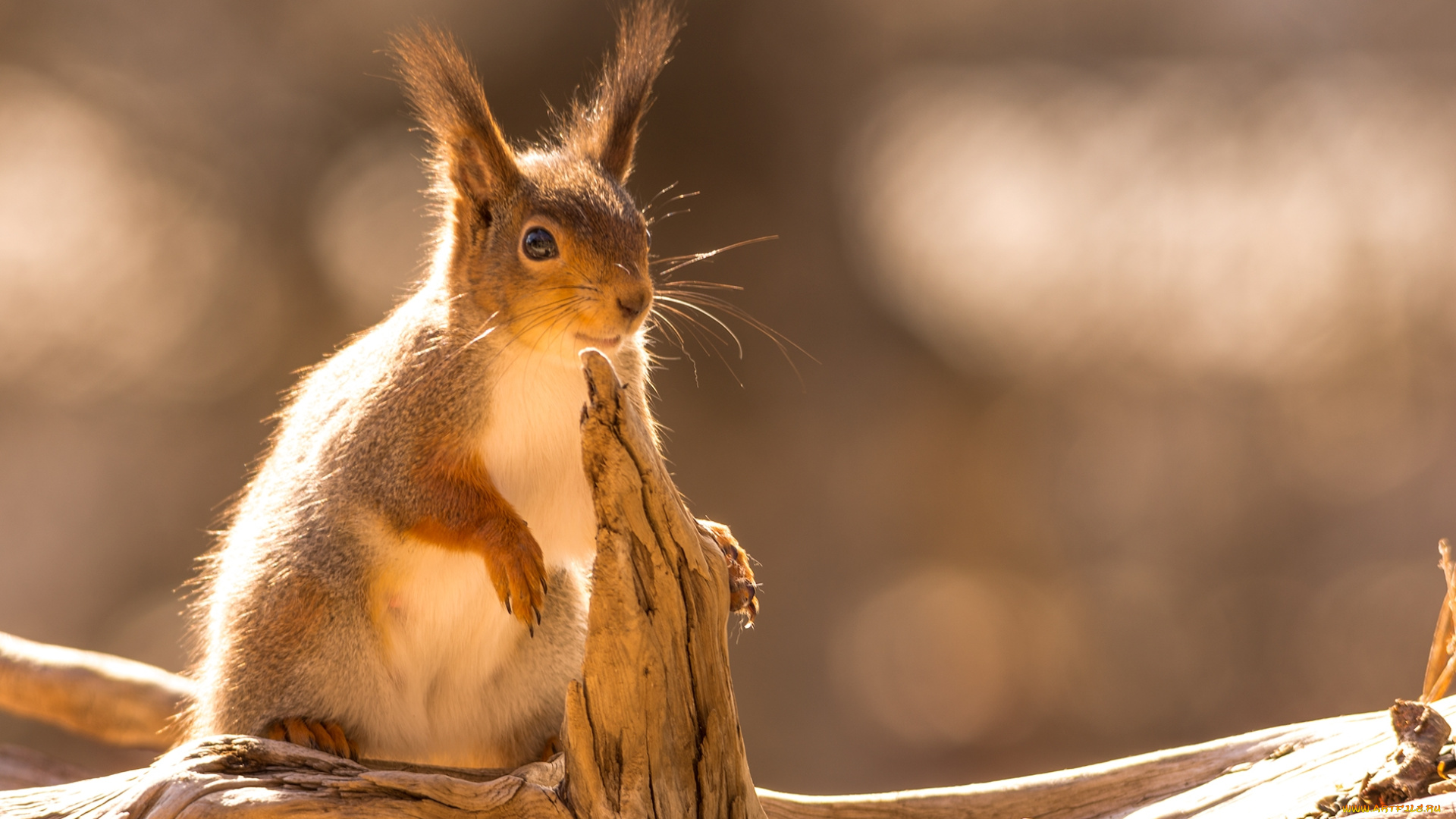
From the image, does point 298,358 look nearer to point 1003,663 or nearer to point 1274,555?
point 1003,663

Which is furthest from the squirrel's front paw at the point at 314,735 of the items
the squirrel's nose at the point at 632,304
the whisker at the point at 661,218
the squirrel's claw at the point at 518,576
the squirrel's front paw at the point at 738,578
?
the whisker at the point at 661,218

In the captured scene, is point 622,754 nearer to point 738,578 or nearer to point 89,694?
point 738,578

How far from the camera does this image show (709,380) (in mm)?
3678

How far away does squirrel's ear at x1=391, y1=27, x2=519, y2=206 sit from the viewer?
1.48m

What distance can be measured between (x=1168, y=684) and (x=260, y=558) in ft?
10.3

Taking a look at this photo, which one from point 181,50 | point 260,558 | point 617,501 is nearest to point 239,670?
point 260,558

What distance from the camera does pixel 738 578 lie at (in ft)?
Result: 4.21

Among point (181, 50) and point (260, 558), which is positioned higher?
point (181, 50)

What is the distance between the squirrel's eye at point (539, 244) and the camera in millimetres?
1397

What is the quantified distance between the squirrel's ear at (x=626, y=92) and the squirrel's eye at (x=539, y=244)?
27 centimetres

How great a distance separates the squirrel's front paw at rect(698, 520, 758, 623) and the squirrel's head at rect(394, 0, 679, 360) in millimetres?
278

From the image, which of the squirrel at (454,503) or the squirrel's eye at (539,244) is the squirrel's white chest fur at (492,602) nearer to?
the squirrel at (454,503)

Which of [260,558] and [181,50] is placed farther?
[181,50]

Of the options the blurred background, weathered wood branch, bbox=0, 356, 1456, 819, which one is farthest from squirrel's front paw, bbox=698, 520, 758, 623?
the blurred background
